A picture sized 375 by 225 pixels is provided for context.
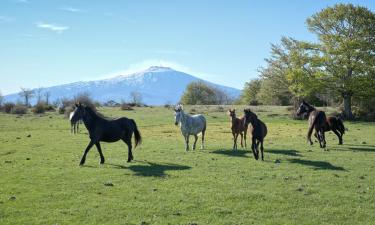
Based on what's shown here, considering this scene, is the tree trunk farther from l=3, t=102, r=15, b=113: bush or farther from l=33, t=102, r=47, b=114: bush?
l=3, t=102, r=15, b=113: bush

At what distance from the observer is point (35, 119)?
51719 millimetres

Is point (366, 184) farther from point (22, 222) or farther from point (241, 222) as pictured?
point (22, 222)

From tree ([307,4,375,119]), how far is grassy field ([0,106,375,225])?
1168 inches

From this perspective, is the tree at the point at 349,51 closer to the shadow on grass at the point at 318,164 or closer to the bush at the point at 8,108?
the shadow on grass at the point at 318,164

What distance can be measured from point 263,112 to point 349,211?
158 feet

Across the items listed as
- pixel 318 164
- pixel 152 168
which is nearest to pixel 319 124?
pixel 318 164

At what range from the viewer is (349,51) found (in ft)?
168

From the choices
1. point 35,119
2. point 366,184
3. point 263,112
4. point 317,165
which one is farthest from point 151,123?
point 366,184

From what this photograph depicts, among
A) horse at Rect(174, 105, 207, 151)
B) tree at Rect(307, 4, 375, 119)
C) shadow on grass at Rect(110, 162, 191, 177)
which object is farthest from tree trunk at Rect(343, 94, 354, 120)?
shadow on grass at Rect(110, 162, 191, 177)

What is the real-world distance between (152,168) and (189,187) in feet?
12.9

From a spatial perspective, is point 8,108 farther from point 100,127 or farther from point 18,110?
point 100,127

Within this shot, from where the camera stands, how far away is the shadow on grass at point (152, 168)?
16.2 metres

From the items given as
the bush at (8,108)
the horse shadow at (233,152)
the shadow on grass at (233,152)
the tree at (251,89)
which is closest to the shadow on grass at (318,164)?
the horse shadow at (233,152)

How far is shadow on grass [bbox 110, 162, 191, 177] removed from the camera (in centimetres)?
1625
